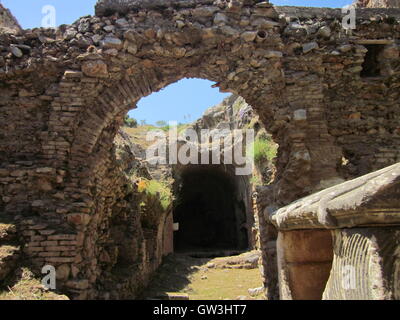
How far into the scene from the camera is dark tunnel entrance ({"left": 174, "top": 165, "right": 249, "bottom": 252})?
1756 cm

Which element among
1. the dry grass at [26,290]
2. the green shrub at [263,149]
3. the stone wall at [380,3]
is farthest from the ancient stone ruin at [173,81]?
the green shrub at [263,149]

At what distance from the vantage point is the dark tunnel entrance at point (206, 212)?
17.6 metres

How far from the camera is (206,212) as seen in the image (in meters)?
20.5

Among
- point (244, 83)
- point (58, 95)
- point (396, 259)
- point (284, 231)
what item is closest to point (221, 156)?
point (244, 83)

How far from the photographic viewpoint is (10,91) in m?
5.65

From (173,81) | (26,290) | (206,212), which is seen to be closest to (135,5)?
(173,81)

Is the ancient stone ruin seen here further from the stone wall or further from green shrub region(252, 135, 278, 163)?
green shrub region(252, 135, 278, 163)

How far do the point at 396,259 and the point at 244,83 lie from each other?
454 centimetres

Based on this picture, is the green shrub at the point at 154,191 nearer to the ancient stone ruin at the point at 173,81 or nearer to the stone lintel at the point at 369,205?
the ancient stone ruin at the point at 173,81

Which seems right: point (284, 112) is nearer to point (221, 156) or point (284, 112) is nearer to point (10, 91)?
point (10, 91)

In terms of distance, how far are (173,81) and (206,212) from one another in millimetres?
15299

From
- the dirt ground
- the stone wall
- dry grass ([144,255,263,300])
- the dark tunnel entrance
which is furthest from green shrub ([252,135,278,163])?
the dark tunnel entrance

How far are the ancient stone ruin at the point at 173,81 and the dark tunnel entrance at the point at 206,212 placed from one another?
10948 mm

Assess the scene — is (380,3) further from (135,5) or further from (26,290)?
(26,290)
